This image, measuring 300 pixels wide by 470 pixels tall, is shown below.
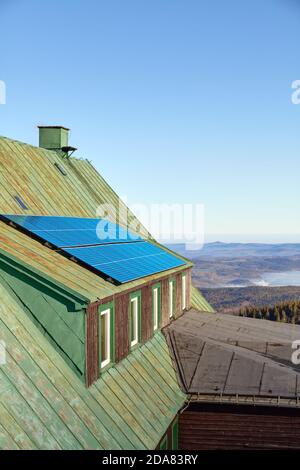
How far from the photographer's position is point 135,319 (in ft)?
79.3

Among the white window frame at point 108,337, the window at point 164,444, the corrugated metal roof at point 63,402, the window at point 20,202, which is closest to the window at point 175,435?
the window at point 164,444

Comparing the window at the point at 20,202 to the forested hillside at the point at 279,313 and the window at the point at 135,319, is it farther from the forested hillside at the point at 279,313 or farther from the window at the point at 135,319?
the forested hillside at the point at 279,313

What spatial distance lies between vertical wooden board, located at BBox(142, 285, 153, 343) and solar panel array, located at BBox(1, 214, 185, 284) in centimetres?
95

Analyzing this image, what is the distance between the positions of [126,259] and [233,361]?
281 inches

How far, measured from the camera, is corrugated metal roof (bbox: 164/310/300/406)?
23.2 meters

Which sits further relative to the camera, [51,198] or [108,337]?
[51,198]

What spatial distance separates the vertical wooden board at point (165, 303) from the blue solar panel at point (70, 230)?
3.46 m

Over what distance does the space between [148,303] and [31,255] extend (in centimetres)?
772

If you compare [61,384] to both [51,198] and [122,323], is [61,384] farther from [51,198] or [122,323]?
[51,198]

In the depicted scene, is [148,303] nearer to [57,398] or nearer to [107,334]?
[107,334]

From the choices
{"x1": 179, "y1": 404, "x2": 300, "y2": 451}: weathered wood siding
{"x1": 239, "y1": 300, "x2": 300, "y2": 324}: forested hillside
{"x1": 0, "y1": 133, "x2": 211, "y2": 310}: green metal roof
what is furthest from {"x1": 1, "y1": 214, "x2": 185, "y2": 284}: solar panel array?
{"x1": 239, "y1": 300, "x2": 300, "y2": 324}: forested hillside

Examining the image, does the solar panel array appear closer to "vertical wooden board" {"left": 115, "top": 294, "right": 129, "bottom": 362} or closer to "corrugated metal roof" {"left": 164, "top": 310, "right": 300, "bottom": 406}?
"vertical wooden board" {"left": 115, "top": 294, "right": 129, "bottom": 362}

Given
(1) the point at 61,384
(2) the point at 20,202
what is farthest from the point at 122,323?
(2) the point at 20,202
